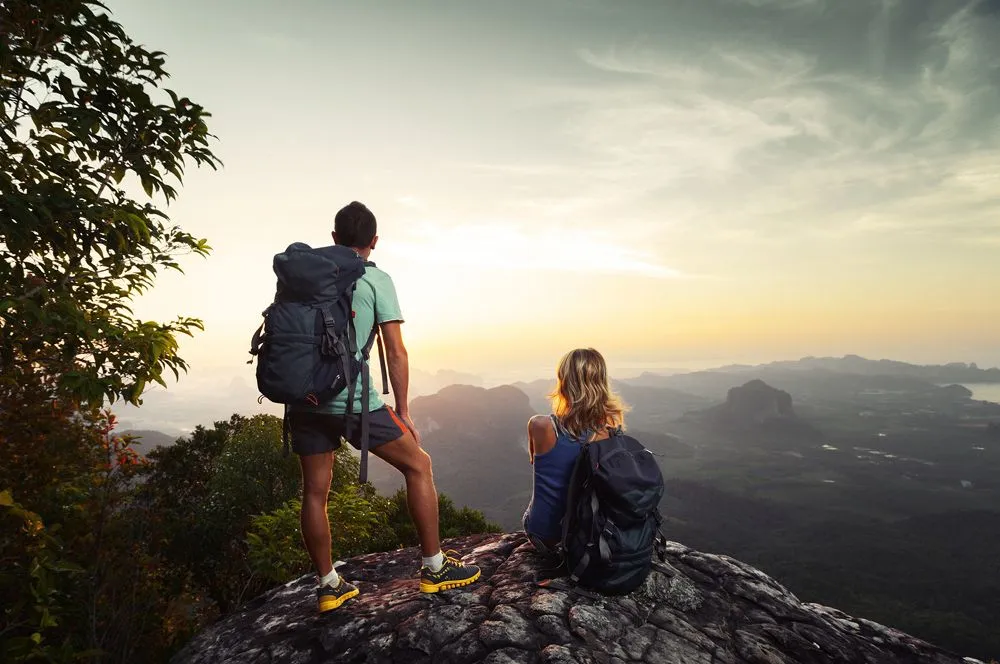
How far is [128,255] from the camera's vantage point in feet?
16.2

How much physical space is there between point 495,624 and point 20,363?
502 centimetres

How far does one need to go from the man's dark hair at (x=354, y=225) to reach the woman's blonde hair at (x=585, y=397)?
209 centimetres

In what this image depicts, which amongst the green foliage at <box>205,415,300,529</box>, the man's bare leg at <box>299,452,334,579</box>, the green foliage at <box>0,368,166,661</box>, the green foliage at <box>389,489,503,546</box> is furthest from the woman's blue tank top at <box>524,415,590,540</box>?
the green foliage at <box>205,415,300,529</box>

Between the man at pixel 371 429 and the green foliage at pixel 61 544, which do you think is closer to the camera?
the man at pixel 371 429

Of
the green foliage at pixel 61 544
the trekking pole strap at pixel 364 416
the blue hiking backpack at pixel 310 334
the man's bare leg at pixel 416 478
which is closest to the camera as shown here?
the blue hiking backpack at pixel 310 334

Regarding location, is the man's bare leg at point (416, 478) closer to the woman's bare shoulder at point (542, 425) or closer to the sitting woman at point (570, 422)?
the sitting woman at point (570, 422)

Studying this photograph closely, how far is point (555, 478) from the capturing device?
434 cm

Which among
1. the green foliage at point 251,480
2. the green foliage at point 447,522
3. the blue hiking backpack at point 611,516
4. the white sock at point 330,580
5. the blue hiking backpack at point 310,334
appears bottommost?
the green foliage at point 447,522

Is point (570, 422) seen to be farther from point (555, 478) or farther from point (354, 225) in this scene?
point (354, 225)

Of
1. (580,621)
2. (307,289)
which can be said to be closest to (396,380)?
(307,289)

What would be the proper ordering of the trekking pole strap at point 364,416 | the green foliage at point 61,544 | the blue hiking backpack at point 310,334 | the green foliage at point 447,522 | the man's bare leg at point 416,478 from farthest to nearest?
the green foliage at point 447,522 → the green foliage at point 61,544 → the man's bare leg at point 416,478 → the trekking pole strap at point 364,416 → the blue hiking backpack at point 310,334

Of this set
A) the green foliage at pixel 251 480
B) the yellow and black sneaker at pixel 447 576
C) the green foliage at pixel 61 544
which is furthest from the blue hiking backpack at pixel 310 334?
the green foliage at pixel 251 480

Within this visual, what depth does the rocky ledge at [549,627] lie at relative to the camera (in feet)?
12.0

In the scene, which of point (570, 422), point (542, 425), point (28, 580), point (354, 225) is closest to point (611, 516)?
point (570, 422)
